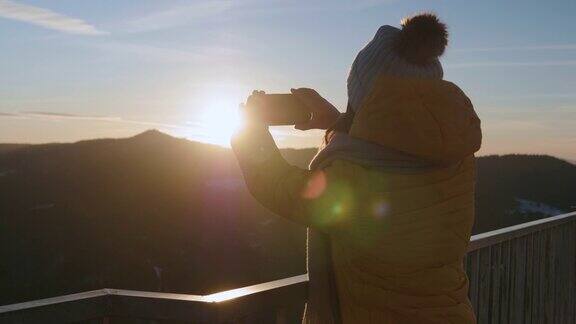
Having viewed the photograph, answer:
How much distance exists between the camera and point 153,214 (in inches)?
1757

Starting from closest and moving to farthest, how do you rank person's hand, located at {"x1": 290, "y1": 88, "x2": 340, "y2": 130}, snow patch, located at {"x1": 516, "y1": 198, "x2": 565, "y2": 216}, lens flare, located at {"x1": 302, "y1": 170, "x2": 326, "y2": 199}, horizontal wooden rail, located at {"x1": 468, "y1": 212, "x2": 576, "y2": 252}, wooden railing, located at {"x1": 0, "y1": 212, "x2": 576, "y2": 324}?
lens flare, located at {"x1": 302, "y1": 170, "x2": 326, "y2": 199} < wooden railing, located at {"x1": 0, "y1": 212, "x2": 576, "y2": 324} < person's hand, located at {"x1": 290, "y1": 88, "x2": 340, "y2": 130} < horizontal wooden rail, located at {"x1": 468, "y1": 212, "x2": 576, "y2": 252} < snow patch, located at {"x1": 516, "y1": 198, "x2": 565, "y2": 216}

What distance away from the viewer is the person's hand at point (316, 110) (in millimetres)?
1886

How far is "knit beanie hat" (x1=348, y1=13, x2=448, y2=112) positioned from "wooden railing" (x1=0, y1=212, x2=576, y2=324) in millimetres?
678

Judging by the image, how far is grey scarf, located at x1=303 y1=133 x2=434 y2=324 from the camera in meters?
1.58

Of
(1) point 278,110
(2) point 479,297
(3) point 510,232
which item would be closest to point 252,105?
(1) point 278,110

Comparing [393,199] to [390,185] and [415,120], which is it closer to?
[390,185]

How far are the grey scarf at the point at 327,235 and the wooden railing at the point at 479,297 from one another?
0.77 feet

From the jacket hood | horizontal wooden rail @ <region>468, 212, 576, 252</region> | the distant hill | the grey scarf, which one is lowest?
the distant hill

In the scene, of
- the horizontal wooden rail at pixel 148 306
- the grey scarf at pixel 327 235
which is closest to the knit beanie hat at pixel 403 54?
the grey scarf at pixel 327 235

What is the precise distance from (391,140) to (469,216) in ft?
1.09

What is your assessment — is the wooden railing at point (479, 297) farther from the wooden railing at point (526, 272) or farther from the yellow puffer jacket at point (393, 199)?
the yellow puffer jacket at point (393, 199)

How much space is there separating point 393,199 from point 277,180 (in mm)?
279

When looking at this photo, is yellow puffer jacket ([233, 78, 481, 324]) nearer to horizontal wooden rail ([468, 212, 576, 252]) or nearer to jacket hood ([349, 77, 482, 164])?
jacket hood ([349, 77, 482, 164])

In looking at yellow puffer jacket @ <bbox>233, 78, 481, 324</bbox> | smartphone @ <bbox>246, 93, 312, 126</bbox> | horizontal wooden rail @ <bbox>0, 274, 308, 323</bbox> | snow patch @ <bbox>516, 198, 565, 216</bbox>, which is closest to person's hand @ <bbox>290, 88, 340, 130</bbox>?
smartphone @ <bbox>246, 93, 312, 126</bbox>
